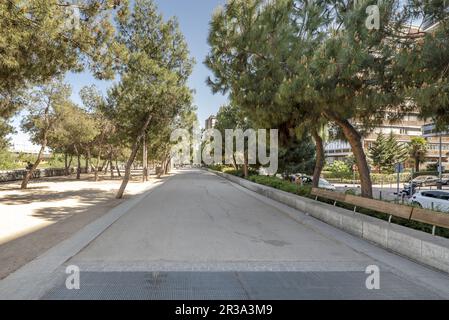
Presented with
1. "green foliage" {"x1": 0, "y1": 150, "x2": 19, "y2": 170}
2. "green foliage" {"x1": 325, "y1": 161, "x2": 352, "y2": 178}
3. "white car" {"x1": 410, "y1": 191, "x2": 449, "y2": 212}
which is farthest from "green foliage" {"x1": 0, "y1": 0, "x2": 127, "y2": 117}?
"green foliage" {"x1": 0, "y1": 150, "x2": 19, "y2": 170}

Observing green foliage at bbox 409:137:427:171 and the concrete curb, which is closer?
the concrete curb

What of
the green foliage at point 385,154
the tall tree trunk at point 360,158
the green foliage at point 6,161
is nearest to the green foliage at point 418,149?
the green foliage at point 385,154

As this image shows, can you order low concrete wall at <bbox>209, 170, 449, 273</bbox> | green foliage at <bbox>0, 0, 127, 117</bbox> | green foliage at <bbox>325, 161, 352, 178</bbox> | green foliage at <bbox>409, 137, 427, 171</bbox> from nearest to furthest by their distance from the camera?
low concrete wall at <bbox>209, 170, 449, 273</bbox> < green foliage at <bbox>0, 0, 127, 117</bbox> < green foliage at <bbox>325, 161, 352, 178</bbox> < green foliage at <bbox>409, 137, 427, 171</bbox>

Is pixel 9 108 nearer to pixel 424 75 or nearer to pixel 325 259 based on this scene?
pixel 325 259

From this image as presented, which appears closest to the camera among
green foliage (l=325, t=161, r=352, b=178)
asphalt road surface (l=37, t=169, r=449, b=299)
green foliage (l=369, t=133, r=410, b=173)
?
asphalt road surface (l=37, t=169, r=449, b=299)

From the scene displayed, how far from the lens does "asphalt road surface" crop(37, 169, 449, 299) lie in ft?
14.6

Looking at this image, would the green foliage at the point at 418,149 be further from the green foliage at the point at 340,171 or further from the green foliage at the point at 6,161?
the green foliage at the point at 6,161

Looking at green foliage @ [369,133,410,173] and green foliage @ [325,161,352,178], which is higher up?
green foliage @ [369,133,410,173]

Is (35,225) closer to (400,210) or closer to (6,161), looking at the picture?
(400,210)

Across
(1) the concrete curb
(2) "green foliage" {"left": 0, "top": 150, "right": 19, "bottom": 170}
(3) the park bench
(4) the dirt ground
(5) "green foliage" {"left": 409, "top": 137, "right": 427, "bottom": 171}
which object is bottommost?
(4) the dirt ground

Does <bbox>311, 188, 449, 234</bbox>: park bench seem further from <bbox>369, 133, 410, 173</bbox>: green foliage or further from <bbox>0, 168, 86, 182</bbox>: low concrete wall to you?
<bbox>369, 133, 410, 173</bbox>: green foliage

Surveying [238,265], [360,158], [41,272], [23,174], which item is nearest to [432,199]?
[360,158]
